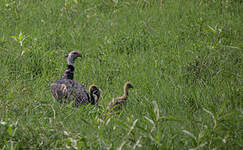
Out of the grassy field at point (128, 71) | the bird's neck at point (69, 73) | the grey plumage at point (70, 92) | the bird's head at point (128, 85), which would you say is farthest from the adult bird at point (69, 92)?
the bird's head at point (128, 85)

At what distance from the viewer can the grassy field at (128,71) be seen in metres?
3.88

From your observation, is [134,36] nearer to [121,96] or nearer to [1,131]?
[121,96]

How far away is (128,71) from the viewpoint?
699cm

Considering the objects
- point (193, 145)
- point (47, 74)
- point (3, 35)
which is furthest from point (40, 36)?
point (193, 145)

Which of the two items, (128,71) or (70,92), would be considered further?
(128,71)

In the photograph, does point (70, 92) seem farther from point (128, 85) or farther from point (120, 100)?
point (128, 85)

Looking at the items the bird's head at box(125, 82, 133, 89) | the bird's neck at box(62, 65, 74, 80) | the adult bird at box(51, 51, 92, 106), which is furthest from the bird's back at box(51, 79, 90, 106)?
the bird's head at box(125, 82, 133, 89)

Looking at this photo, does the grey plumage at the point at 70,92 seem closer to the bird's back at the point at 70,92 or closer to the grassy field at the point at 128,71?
the bird's back at the point at 70,92

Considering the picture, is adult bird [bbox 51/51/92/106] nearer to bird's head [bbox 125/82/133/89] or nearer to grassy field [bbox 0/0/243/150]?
grassy field [bbox 0/0/243/150]

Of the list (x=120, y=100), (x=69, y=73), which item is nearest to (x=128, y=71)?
(x=69, y=73)

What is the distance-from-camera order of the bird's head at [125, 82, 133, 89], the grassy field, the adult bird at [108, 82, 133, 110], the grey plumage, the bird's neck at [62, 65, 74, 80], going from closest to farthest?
the grassy field
the adult bird at [108, 82, 133, 110]
the grey plumage
the bird's head at [125, 82, 133, 89]
the bird's neck at [62, 65, 74, 80]

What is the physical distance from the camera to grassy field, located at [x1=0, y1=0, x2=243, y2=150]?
3883 mm

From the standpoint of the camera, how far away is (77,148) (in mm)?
3506

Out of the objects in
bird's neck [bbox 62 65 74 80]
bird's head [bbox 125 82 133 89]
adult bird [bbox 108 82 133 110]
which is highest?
bird's neck [bbox 62 65 74 80]
